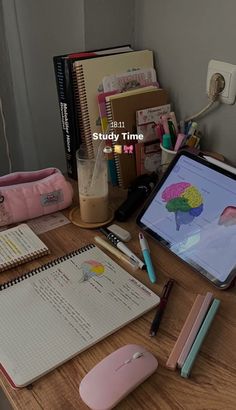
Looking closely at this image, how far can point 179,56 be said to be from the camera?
988 millimetres

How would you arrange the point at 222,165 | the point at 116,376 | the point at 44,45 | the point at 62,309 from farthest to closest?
the point at 44,45 → the point at 222,165 → the point at 62,309 → the point at 116,376

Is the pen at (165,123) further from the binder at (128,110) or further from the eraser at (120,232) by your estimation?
the eraser at (120,232)

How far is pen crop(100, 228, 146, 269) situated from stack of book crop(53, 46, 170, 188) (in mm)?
191

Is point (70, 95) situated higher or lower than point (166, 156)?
higher

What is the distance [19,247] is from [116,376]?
14.0 inches

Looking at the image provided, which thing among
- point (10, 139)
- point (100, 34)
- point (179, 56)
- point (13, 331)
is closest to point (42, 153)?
point (10, 139)

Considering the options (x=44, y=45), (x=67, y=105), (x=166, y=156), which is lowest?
(x=166, y=156)

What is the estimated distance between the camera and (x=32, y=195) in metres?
0.88

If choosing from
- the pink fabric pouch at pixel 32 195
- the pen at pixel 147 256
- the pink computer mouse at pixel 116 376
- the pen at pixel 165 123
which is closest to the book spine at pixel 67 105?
the pink fabric pouch at pixel 32 195

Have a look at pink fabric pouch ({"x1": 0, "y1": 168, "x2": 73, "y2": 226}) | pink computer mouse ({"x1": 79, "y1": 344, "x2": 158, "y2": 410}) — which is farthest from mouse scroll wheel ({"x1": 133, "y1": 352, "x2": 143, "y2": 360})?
pink fabric pouch ({"x1": 0, "y1": 168, "x2": 73, "y2": 226})

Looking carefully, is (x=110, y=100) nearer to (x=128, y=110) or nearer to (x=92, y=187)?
(x=128, y=110)

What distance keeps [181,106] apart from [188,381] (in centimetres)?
69

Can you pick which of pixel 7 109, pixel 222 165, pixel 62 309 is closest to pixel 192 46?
pixel 222 165

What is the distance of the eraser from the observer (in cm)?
84
